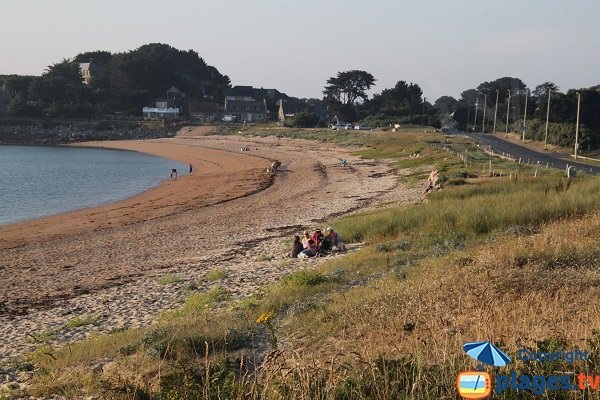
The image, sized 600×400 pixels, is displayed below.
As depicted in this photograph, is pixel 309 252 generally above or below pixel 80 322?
above

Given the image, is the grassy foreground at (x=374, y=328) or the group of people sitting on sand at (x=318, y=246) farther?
the group of people sitting on sand at (x=318, y=246)

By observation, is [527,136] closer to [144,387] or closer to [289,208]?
[289,208]

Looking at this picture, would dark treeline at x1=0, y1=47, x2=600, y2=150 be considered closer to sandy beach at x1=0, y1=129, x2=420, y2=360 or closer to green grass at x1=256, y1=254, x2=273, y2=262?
sandy beach at x1=0, y1=129, x2=420, y2=360

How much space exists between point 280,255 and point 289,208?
13021 millimetres

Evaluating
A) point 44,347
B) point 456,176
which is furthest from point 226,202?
point 44,347

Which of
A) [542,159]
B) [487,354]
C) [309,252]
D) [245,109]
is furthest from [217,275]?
[245,109]

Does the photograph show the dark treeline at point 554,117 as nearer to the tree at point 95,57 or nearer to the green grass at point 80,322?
the green grass at point 80,322

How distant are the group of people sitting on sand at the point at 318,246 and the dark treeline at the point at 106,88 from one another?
118891 mm

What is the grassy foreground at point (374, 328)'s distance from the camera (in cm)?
586

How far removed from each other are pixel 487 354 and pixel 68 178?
5761 centimetres

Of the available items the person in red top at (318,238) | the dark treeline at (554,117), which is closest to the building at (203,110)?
the dark treeline at (554,117)

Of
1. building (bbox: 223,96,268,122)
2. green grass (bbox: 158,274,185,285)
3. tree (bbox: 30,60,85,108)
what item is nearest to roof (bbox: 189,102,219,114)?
building (bbox: 223,96,268,122)

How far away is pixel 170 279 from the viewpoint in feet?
54.5

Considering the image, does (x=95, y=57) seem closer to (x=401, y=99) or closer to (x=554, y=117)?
(x=401, y=99)
